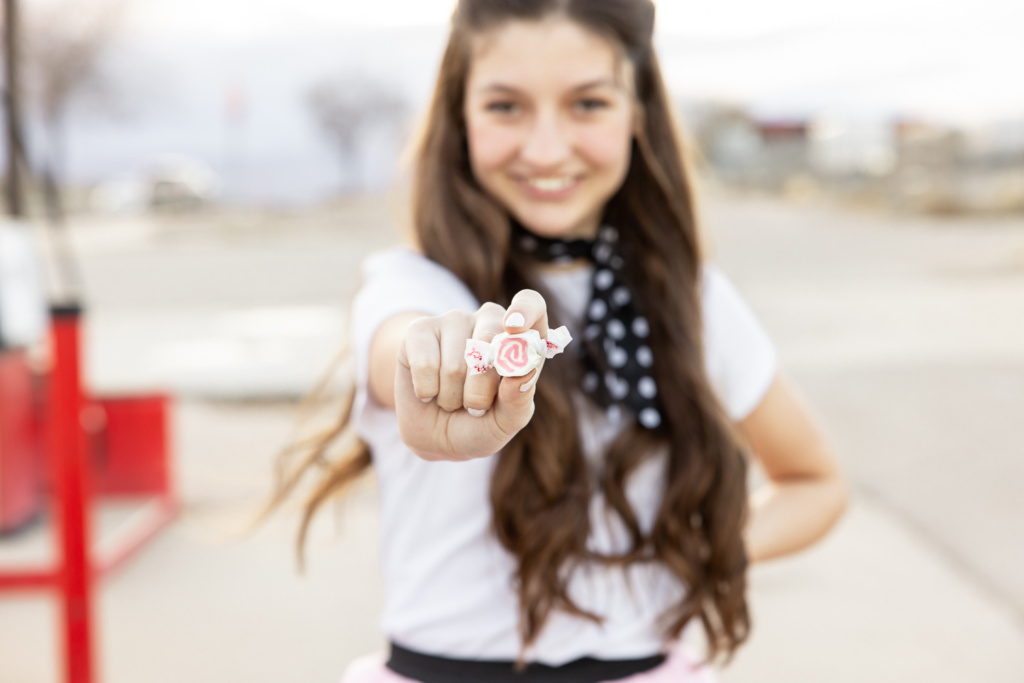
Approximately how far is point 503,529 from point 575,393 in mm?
196

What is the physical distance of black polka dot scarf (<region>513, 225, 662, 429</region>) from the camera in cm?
123

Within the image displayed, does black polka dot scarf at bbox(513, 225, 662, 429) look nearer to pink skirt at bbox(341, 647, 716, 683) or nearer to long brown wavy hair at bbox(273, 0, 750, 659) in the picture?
long brown wavy hair at bbox(273, 0, 750, 659)

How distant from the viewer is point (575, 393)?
4.11 feet

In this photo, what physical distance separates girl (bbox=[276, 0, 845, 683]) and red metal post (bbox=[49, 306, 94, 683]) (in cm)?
92

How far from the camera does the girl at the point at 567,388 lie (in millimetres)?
1171

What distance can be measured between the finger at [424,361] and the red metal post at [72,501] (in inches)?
59.9

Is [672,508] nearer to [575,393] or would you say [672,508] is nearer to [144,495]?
[575,393]

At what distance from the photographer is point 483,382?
2.26 ft

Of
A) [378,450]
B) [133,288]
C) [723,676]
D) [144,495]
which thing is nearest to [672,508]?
[378,450]

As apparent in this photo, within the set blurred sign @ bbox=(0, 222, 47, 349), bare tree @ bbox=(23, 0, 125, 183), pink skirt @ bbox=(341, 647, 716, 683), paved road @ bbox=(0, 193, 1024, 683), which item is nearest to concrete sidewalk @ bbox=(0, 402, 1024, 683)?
paved road @ bbox=(0, 193, 1024, 683)

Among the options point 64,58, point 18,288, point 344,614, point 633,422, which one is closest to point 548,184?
point 633,422

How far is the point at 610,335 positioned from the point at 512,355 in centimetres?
63

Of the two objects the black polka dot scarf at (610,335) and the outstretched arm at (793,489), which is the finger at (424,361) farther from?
the outstretched arm at (793,489)

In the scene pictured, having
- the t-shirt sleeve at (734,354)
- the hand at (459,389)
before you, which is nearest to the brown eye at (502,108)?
the t-shirt sleeve at (734,354)
